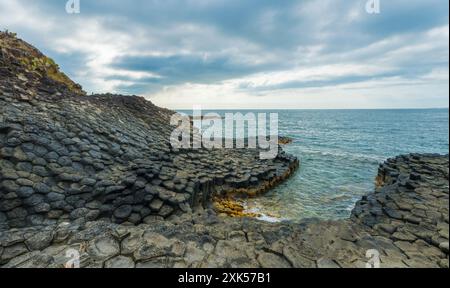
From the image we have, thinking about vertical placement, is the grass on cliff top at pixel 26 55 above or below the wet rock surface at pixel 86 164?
above

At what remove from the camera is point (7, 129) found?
8578 mm

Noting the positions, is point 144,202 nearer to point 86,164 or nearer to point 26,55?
point 86,164

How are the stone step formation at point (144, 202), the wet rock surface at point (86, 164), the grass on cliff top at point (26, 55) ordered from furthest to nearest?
1. the grass on cliff top at point (26, 55)
2. the wet rock surface at point (86, 164)
3. the stone step formation at point (144, 202)

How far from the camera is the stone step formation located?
436 centimetres

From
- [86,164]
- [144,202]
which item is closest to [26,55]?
[86,164]

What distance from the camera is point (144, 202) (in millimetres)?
7797

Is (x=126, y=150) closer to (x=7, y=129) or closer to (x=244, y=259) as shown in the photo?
(x=7, y=129)

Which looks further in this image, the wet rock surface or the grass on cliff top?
the grass on cliff top

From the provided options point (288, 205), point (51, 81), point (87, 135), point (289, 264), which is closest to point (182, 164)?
point (87, 135)

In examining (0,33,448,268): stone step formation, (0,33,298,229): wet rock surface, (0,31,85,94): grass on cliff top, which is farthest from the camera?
(0,31,85,94): grass on cliff top

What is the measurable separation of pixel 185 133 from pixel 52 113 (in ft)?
27.8

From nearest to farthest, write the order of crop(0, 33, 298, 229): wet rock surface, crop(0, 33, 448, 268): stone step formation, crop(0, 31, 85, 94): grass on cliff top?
crop(0, 33, 448, 268): stone step formation < crop(0, 33, 298, 229): wet rock surface < crop(0, 31, 85, 94): grass on cliff top

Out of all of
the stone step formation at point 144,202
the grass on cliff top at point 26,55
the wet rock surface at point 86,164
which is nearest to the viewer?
the stone step formation at point 144,202

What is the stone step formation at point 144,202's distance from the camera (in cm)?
436
